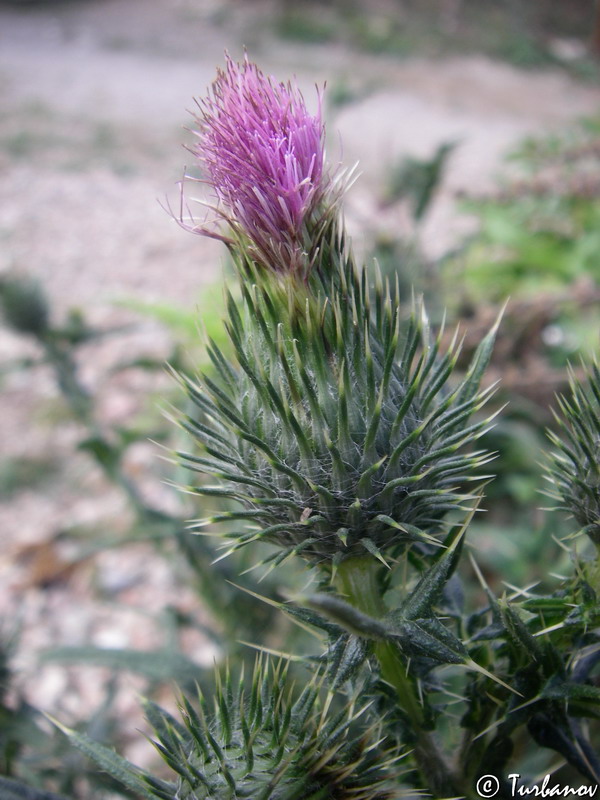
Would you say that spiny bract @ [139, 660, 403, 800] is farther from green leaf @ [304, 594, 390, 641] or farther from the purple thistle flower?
the purple thistle flower

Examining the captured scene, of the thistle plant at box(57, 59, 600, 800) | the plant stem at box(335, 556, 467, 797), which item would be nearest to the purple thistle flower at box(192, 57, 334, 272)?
the thistle plant at box(57, 59, 600, 800)

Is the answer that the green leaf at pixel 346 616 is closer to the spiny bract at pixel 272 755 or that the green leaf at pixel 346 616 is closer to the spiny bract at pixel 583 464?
the spiny bract at pixel 272 755

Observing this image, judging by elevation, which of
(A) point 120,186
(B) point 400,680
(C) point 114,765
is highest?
(A) point 120,186

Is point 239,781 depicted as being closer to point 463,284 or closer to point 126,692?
point 126,692

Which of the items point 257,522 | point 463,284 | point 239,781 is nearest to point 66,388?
point 257,522

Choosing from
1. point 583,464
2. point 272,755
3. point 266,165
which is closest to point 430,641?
point 272,755

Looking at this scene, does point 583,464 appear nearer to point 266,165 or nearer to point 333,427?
point 333,427
